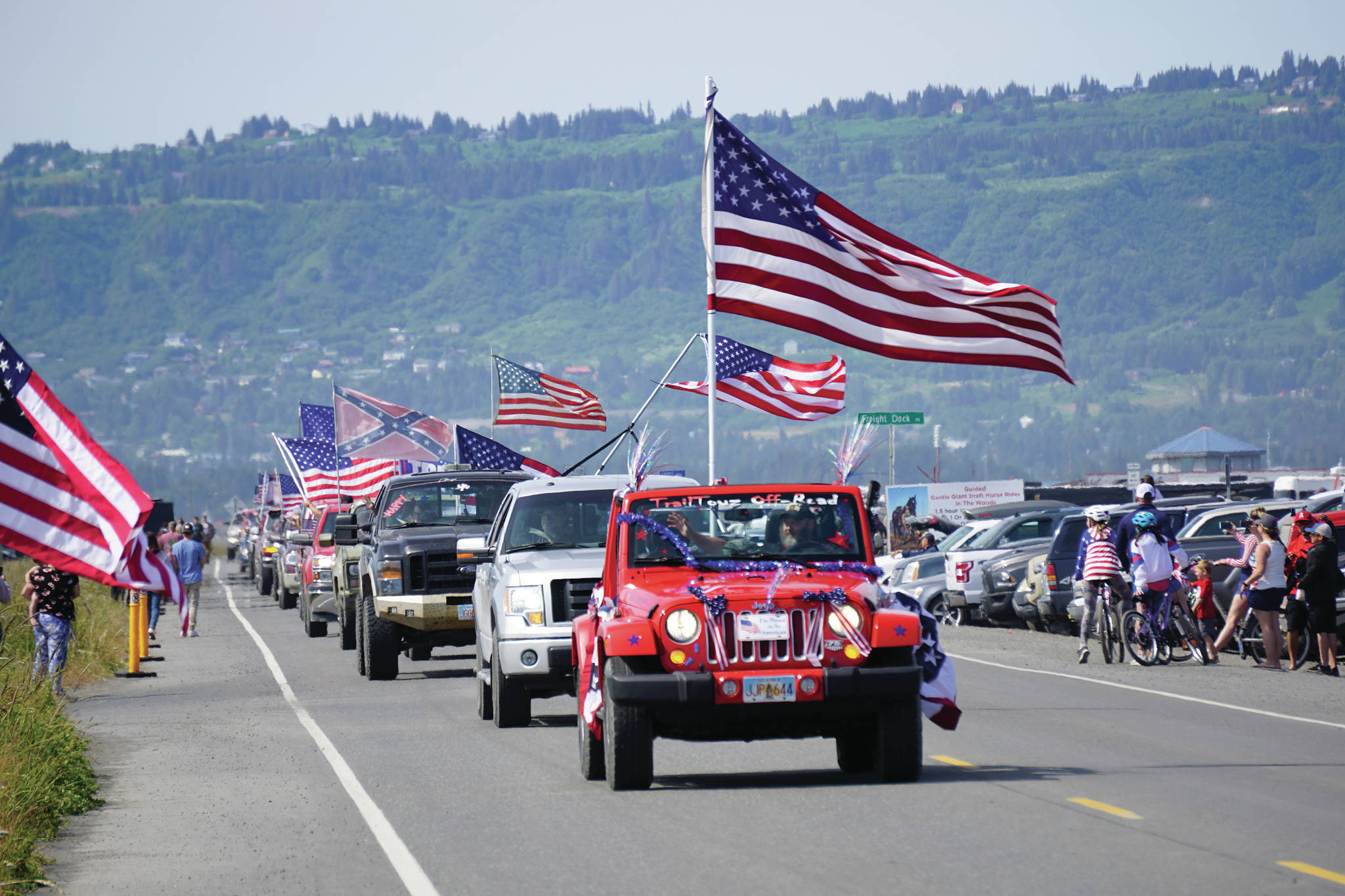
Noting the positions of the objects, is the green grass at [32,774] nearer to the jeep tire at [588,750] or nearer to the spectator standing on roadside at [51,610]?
the spectator standing on roadside at [51,610]

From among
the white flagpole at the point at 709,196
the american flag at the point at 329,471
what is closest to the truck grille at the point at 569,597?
the white flagpole at the point at 709,196

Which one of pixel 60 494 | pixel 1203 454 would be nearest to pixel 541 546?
pixel 60 494

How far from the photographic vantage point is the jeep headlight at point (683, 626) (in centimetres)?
1106

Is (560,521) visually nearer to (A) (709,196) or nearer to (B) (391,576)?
(A) (709,196)

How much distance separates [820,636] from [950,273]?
259 inches

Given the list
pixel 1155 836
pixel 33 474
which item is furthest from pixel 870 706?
pixel 33 474

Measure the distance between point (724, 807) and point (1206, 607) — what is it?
12833 mm

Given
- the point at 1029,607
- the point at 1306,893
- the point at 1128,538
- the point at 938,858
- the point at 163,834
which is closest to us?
the point at 1306,893

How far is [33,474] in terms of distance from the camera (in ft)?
32.0

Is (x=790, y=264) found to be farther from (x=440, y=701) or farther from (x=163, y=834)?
(x=163, y=834)

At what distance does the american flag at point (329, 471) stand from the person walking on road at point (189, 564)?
9103 millimetres

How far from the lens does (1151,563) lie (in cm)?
2194

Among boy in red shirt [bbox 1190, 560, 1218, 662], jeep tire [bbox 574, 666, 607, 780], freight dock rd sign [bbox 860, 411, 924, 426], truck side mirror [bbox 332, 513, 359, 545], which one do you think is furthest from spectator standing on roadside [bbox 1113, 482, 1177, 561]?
freight dock rd sign [bbox 860, 411, 924, 426]

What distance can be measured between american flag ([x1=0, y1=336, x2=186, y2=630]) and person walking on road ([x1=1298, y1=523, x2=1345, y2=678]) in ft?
44.6
